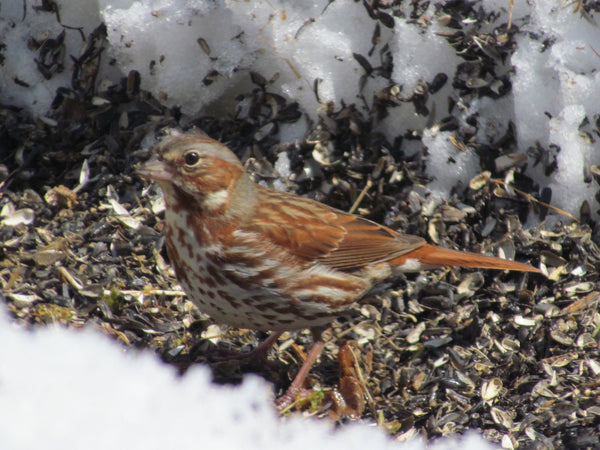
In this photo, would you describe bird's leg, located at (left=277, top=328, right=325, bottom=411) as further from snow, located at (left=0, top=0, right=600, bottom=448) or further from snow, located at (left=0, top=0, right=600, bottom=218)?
snow, located at (left=0, top=0, right=600, bottom=218)

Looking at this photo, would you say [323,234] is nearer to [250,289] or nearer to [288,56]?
[250,289]

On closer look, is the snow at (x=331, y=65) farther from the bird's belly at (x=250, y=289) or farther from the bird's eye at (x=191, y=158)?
the bird's eye at (x=191, y=158)

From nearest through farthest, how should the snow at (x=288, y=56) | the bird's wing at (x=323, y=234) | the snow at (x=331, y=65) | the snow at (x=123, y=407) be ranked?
the snow at (x=123, y=407)
the bird's wing at (x=323, y=234)
the snow at (x=331, y=65)
the snow at (x=288, y=56)

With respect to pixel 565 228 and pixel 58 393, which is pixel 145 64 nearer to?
pixel 58 393

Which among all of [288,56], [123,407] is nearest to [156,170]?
[123,407]

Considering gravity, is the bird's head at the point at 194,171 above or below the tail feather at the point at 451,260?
above

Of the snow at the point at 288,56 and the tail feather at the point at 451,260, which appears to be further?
the snow at the point at 288,56

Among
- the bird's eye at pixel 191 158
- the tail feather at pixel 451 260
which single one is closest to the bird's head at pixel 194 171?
the bird's eye at pixel 191 158

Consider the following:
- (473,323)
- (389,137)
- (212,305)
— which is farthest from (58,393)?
(389,137)
